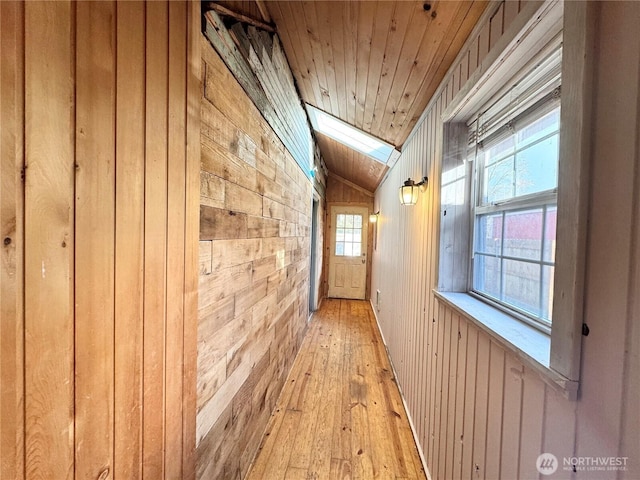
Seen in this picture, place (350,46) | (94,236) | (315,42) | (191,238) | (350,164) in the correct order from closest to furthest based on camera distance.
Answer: (94,236), (191,238), (350,46), (315,42), (350,164)

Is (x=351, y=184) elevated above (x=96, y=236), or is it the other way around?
(x=351, y=184)

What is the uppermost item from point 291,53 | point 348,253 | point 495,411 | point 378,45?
point 291,53

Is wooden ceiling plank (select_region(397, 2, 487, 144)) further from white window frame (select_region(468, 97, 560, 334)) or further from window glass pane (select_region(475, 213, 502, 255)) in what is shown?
window glass pane (select_region(475, 213, 502, 255))

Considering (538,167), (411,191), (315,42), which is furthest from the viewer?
(411,191)

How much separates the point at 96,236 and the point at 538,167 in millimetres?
1389

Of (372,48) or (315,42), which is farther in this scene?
(315,42)

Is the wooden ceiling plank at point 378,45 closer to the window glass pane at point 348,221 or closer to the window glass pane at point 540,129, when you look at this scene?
the window glass pane at point 540,129

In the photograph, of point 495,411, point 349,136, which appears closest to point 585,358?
point 495,411

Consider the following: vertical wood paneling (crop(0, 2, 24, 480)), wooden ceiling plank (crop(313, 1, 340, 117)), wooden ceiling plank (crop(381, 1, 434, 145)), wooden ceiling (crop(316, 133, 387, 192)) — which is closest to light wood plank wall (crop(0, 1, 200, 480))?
vertical wood paneling (crop(0, 2, 24, 480))

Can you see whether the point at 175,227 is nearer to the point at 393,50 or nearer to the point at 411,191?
the point at 393,50

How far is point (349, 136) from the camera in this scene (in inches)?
125

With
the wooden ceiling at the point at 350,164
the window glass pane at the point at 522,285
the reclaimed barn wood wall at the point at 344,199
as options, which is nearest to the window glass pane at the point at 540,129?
the window glass pane at the point at 522,285

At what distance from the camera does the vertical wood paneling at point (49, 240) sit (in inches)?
17.2

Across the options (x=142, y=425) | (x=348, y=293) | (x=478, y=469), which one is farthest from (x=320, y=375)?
(x=348, y=293)
